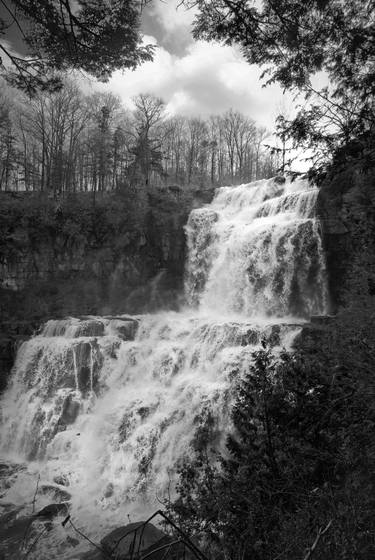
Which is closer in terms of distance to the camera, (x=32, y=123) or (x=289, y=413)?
(x=289, y=413)

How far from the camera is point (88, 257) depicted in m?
22.1

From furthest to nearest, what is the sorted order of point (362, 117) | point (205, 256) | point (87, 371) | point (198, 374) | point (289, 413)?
point (205, 256)
point (87, 371)
point (198, 374)
point (289, 413)
point (362, 117)

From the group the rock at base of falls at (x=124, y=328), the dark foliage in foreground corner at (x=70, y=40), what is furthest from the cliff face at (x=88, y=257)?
the dark foliage in foreground corner at (x=70, y=40)

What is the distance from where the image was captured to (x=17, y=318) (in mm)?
19906

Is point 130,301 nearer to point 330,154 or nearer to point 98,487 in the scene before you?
point 98,487

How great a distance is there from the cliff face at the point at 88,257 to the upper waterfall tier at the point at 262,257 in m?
1.73

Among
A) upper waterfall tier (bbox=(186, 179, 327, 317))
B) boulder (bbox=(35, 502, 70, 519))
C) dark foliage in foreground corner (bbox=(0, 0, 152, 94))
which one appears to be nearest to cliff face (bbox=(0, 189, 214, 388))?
upper waterfall tier (bbox=(186, 179, 327, 317))

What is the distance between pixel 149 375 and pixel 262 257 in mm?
6978

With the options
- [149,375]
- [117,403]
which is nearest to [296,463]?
[117,403]

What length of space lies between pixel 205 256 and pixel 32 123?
57.5 feet

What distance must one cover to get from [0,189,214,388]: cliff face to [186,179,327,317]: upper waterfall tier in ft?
5.67

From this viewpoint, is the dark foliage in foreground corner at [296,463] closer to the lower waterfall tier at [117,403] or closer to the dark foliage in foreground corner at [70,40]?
the dark foliage in foreground corner at [70,40]

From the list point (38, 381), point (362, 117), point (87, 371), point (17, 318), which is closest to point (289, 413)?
point (362, 117)

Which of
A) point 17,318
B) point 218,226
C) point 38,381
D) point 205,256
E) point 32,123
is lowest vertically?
point 38,381
